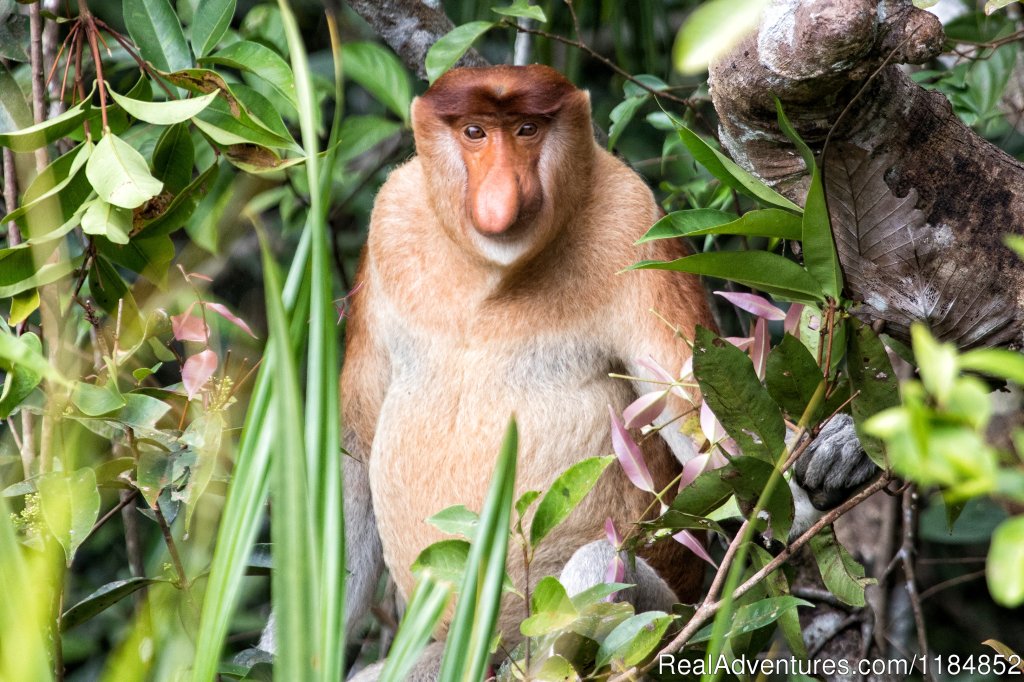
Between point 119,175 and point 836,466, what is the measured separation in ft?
3.80

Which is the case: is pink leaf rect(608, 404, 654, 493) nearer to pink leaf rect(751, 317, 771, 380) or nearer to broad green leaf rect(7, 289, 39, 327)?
pink leaf rect(751, 317, 771, 380)

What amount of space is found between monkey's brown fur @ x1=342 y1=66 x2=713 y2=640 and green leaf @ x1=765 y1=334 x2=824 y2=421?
0.58m

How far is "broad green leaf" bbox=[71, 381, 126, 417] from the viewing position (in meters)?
1.47

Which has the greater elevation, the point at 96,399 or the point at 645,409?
the point at 96,399

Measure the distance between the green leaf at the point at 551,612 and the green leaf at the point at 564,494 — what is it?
7 cm

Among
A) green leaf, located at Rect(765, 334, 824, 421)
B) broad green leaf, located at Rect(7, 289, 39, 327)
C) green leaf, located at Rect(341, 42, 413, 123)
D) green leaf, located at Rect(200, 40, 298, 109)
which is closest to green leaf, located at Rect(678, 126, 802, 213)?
green leaf, located at Rect(765, 334, 824, 421)

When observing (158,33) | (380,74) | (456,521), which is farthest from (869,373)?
(380,74)

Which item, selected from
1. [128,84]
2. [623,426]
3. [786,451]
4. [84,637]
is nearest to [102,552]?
[84,637]

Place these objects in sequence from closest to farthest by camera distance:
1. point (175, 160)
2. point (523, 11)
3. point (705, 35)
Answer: point (705, 35)
point (175, 160)
point (523, 11)

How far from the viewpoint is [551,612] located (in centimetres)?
122

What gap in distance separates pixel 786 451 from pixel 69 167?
3.63ft

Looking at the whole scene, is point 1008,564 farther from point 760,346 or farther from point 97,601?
point 97,601

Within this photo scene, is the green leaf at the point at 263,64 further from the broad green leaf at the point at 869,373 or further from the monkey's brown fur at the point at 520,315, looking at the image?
the broad green leaf at the point at 869,373

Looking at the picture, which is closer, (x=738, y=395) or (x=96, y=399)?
(x=738, y=395)
